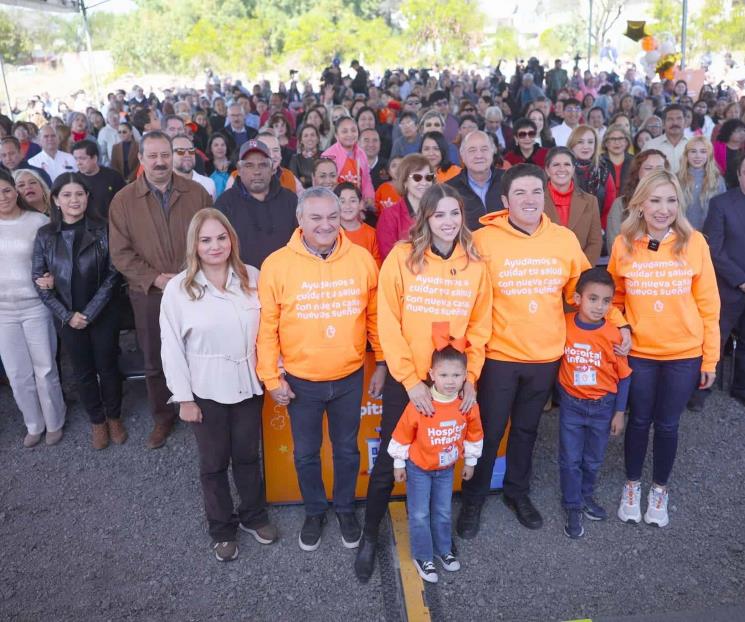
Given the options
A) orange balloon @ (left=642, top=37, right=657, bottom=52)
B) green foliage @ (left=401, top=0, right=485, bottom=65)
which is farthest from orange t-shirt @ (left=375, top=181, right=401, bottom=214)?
green foliage @ (left=401, top=0, right=485, bottom=65)

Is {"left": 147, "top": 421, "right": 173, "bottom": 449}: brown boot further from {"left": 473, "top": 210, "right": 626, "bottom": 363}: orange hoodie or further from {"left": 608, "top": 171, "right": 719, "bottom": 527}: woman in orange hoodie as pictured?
{"left": 608, "top": 171, "right": 719, "bottom": 527}: woman in orange hoodie

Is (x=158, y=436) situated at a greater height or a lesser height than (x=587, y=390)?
lesser

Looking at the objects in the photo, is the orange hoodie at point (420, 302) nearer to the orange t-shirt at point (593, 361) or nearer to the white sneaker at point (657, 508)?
the orange t-shirt at point (593, 361)

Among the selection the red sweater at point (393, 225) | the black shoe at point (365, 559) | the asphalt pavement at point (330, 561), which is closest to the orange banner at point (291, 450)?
the asphalt pavement at point (330, 561)

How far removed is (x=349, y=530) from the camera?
3.85 m

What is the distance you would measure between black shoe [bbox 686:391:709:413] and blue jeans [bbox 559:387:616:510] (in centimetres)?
187

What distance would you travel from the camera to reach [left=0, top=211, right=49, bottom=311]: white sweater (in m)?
4.68

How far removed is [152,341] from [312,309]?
1.96m

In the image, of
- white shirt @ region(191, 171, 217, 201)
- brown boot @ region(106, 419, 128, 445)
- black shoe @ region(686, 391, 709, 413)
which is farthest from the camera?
white shirt @ region(191, 171, 217, 201)

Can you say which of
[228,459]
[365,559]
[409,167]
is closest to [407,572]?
[365,559]

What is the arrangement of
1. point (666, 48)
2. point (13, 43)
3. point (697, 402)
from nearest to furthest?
point (697, 402) → point (666, 48) → point (13, 43)

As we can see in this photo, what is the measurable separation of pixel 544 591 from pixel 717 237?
10.00 ft

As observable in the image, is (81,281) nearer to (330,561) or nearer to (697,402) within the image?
(330,561)

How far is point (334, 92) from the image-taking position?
16016mm
